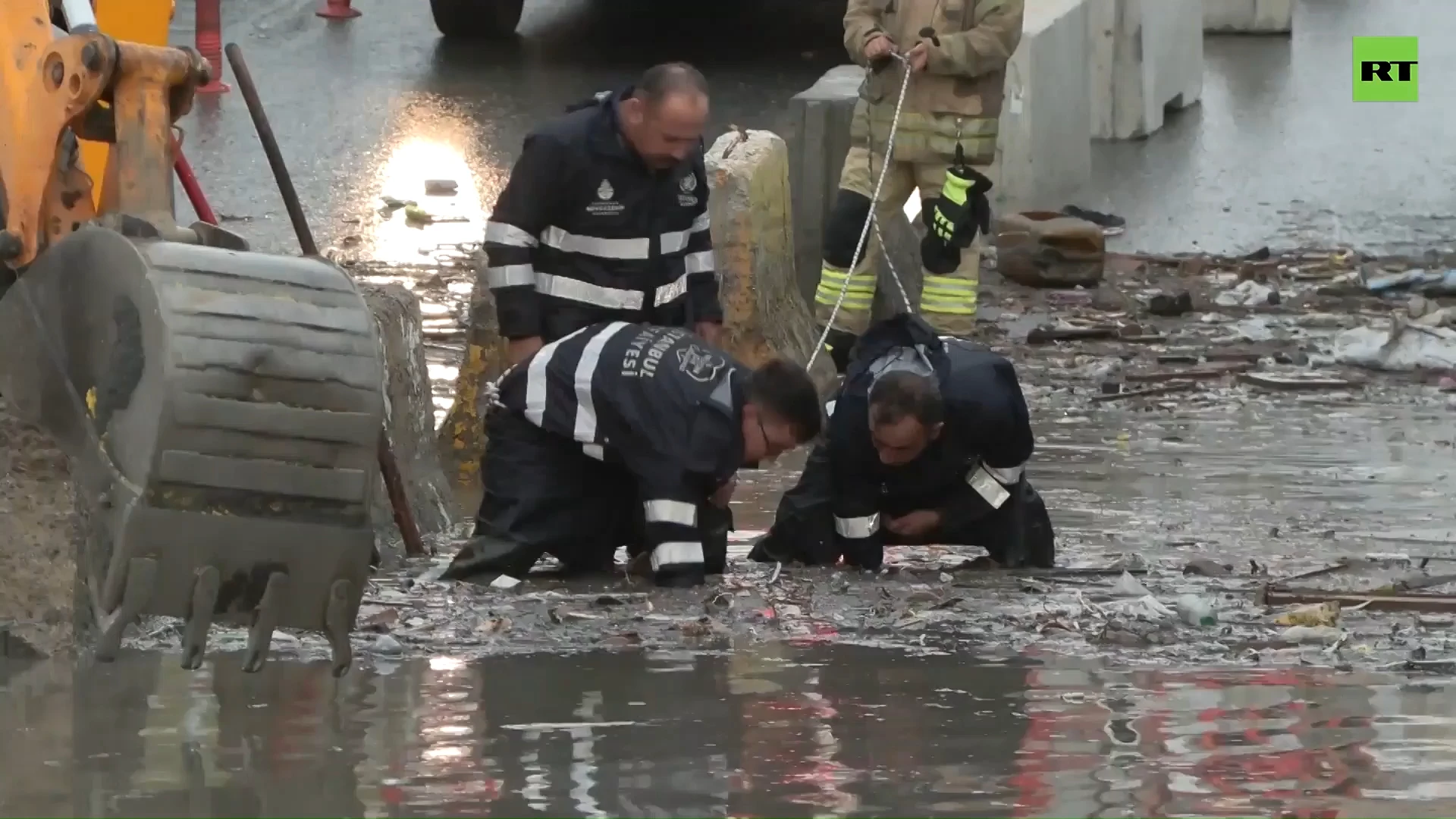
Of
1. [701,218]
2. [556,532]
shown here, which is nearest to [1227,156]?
[701,218]

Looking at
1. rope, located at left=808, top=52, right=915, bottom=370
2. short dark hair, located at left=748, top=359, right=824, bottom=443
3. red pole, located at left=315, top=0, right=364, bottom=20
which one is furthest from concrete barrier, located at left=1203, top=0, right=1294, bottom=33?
short dark hair, located at left=748, top=359, right=824, bottom=443

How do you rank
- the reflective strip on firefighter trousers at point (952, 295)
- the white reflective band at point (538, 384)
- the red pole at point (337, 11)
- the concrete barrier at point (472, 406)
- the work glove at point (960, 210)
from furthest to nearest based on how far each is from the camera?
1. the red pole at point (337, 11)
2. the reflective strip on firefighter trousers at point (952, 295)
3. the work glove at point (960, 210)
4. the concrete barrier at point (472, 406)
5. the white reflective band at point (538, 384)

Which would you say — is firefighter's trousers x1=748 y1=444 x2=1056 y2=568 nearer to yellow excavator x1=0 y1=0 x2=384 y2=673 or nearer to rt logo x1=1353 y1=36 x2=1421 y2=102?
yellow excavator x1=0 y1=0 x2=384 y2=673

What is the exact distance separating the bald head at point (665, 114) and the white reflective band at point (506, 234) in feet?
1.30

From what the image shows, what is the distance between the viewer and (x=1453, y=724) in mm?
4016

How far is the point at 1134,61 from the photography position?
44.0 ft

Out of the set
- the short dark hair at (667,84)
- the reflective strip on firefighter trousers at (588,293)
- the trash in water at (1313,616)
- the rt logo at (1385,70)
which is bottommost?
the trash in water at (1313,616)

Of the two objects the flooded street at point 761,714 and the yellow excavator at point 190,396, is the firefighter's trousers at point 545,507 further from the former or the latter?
the yellow excavator at point 190,396

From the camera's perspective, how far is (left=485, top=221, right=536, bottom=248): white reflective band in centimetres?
587

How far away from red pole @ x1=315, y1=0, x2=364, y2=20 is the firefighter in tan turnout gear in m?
8.97

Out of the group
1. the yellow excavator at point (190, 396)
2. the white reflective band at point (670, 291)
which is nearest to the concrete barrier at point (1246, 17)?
the white reflective band at point (670, 291)

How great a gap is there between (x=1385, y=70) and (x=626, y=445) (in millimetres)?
12643

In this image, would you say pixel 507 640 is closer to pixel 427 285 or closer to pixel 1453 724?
pixel 1453 724

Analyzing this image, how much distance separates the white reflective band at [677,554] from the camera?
532 centimetres
